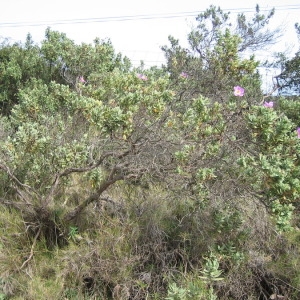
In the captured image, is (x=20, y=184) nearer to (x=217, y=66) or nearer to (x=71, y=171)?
(x=71, y=171)

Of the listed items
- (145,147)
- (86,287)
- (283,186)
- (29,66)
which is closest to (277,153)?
(283,186)

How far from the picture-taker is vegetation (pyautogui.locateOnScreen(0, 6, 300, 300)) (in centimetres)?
294

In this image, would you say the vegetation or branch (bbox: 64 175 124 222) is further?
branch (bbox: 64 175 124 222)

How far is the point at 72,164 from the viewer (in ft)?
10.9

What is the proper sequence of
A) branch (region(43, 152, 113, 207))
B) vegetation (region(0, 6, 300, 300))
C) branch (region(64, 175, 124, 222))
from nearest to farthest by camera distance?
vegetation (region(0, 6, 300, 300)) < branch (region(43, 152, 113, 207)) < branch (region(64, 175, 124, 222))

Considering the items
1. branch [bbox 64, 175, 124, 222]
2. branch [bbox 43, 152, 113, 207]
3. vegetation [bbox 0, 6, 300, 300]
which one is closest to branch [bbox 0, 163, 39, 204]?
vegetation [bbox 0, 6, 300, 300]

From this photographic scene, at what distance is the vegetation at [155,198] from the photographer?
294 cm

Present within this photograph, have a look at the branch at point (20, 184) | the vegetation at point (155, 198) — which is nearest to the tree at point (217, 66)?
the vegetation at point (155, 198)

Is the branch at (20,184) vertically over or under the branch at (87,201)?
over

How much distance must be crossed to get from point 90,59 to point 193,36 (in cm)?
168

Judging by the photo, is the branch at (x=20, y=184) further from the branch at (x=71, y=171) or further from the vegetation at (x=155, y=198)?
the branch at (x=71, y=171)

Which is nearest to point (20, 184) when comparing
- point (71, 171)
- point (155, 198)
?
point (71, 171)

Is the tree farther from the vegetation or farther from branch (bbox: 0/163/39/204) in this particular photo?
branch (bbox: 0/163/39/204)

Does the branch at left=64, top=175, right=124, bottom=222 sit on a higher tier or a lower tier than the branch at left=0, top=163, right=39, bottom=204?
lower
